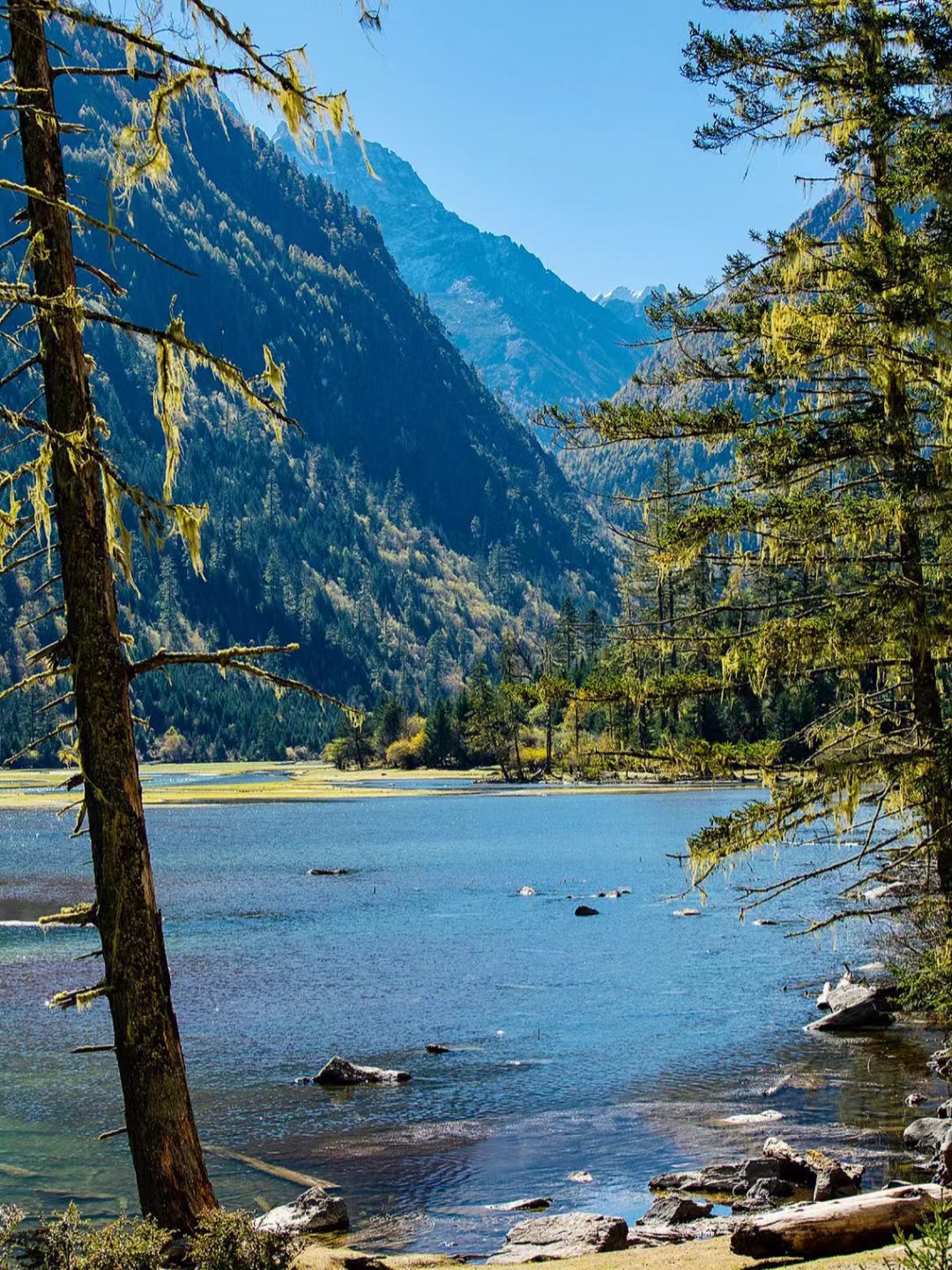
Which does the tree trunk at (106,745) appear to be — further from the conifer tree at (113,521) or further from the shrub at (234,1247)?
the shrub at (234,1247)

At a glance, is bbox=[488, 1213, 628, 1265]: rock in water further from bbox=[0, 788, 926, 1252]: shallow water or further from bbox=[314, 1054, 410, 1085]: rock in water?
bbox=[314, 1054, 410, 1085]: rock in water

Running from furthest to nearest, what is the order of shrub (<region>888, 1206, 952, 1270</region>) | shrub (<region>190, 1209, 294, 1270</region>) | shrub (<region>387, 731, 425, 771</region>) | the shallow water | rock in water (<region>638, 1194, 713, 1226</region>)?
1. shrub (<region>387, 731, 425, 771</region>)
2. the shallow water
3. rock in water (<region>638, 1194, 713, 1226</region>)
4. shrub (<region>190, 1209, 294, 1270</region>)
5. shrub (<region>888, 1206, 952, 1270</region>)

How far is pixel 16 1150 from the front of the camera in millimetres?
18547

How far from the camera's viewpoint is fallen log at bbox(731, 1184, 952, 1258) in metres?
10.3

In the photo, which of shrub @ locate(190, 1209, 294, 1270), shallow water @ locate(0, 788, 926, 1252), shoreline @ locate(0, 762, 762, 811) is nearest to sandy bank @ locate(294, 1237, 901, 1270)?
shrub @ locate(190, 1209, 294, 1270)

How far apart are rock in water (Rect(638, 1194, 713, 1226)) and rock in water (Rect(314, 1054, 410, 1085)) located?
840 cm

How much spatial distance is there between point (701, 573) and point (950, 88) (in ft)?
28.3

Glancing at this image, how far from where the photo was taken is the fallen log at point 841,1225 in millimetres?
10328

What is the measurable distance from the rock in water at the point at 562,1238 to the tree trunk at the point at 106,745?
4.52m

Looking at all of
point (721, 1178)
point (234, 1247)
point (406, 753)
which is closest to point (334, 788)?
point (406, 753)

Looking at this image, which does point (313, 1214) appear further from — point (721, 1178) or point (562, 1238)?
point (721, 1178)

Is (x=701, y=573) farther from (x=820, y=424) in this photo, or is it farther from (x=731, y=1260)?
(x=731, y=1260)

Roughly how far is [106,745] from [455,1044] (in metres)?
17.1

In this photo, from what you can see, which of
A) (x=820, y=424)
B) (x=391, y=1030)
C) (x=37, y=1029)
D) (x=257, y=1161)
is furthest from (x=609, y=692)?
(x=37, y=1029)
